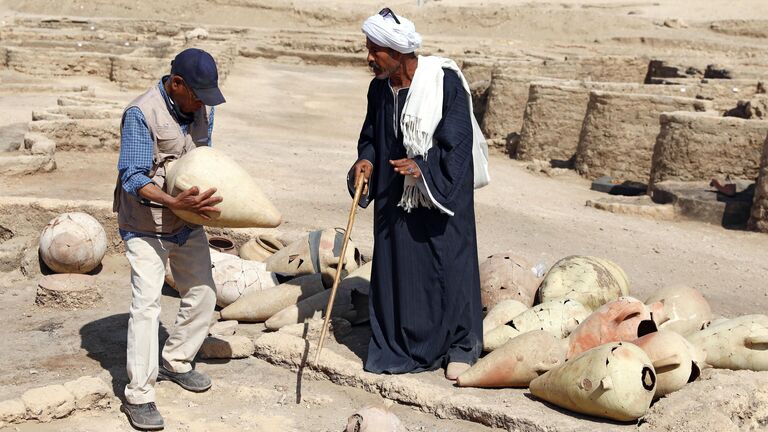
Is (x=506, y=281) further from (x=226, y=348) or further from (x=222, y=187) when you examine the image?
(x=222, y=187)

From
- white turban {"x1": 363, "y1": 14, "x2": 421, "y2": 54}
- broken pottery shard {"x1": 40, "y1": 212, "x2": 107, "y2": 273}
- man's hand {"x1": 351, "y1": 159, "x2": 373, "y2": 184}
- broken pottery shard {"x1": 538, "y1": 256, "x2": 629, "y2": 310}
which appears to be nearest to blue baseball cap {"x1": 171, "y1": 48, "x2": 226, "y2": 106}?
white turban {"x1": 363, "y1": 14, "x2": 421, "y2": 54}

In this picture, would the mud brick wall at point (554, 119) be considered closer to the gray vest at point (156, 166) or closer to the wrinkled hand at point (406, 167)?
the wrinkled hand at point (406, 167)

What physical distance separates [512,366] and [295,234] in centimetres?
290

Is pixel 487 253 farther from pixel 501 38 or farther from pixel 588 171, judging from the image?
pixel 501 38

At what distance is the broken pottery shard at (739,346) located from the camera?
16.5 feet

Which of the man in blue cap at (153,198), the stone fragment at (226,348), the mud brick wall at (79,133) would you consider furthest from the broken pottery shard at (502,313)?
the mud brick wall at (79,133)

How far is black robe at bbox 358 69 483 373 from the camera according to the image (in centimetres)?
487

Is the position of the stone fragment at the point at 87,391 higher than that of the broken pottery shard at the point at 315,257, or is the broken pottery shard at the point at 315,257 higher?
the broken pottery shard at the point at 315,257

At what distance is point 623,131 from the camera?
12.6 m

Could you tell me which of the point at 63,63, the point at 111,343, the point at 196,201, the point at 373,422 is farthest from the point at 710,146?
the point at 63,63

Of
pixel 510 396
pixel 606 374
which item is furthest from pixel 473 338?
pixel 606 374

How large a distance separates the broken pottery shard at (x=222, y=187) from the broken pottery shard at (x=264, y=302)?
53.0 inches

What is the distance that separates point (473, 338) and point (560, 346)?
440 millimetres

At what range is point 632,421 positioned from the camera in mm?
4504
